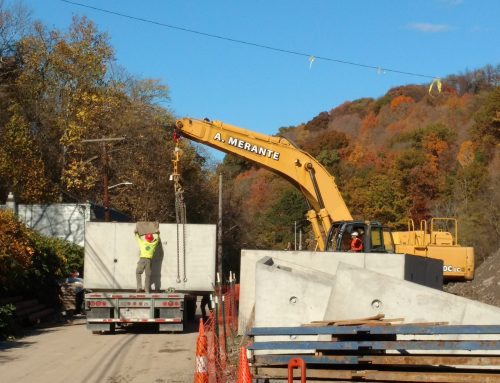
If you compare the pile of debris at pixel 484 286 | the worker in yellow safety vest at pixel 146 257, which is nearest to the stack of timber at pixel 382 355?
the worker in yellow safety vest at pixel 146 257

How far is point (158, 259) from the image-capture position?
778 inches

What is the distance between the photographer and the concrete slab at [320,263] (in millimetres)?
16469

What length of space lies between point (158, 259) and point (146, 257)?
560 mm

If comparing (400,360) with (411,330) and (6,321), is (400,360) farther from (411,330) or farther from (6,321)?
(6,321)

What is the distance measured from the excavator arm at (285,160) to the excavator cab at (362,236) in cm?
179

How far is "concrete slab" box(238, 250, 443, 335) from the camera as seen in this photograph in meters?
16.5

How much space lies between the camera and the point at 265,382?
31.9ft

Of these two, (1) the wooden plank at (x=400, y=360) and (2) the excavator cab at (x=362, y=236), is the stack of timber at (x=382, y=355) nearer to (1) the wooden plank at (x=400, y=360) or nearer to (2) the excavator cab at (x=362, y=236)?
(1) the wooden plank at (x=400, y=360)

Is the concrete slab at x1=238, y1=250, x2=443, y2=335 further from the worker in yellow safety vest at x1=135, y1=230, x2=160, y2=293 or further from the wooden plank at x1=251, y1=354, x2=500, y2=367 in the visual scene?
the wooden plank at x1=251, y1=354, x2=500, y2=367

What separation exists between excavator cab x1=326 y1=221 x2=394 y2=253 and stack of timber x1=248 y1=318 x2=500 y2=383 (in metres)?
9.69

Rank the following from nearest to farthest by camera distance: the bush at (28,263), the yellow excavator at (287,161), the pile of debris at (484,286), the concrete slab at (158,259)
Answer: the concrete slab at (158,259), the bush at (28,263), the yellow excavator at (287,161), the pile of debris at (484,286)

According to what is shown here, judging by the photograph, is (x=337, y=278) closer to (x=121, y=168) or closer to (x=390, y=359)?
(x=390, y=359)

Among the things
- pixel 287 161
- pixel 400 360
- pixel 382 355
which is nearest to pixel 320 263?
pixel 287 161

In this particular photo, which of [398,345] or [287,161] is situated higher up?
[287,161]
